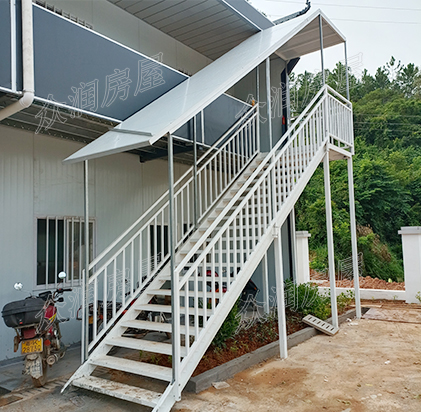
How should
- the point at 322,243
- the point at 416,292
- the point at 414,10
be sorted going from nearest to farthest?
the point at 416,292 < the point at 322,243 < the point at 414,10

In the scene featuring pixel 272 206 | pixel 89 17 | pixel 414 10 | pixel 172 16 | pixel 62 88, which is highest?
pixel 414 10

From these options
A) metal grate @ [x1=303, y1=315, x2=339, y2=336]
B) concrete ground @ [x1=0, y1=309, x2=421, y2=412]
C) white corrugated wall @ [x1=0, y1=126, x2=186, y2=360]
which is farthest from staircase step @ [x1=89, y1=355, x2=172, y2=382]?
metal grate @ [x1=303, y1=315, x2=339, y2=336]

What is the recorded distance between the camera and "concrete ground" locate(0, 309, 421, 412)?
3764 millimetres

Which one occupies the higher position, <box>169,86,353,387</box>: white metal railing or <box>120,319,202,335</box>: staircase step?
<box>169,86,353,387</box>: white metal railing

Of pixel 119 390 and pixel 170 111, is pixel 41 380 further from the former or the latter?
pixel 170 111

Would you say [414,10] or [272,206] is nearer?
[272,206]

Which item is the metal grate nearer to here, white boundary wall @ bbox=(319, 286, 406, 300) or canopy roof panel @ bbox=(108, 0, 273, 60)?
white boundary wall @ bbox=(319, 286, 406, 300)

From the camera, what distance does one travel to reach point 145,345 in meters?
4.33

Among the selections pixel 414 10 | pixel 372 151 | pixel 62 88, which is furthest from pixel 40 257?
pixel 414 10

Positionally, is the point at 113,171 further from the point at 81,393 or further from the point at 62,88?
the point at 81,393

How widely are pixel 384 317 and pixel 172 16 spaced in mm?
7097

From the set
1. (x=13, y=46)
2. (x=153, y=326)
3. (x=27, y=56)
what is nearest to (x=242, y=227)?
(x=153, y=326)

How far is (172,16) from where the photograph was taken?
291 inches

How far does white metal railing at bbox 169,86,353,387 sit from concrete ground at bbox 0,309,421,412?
61cm
